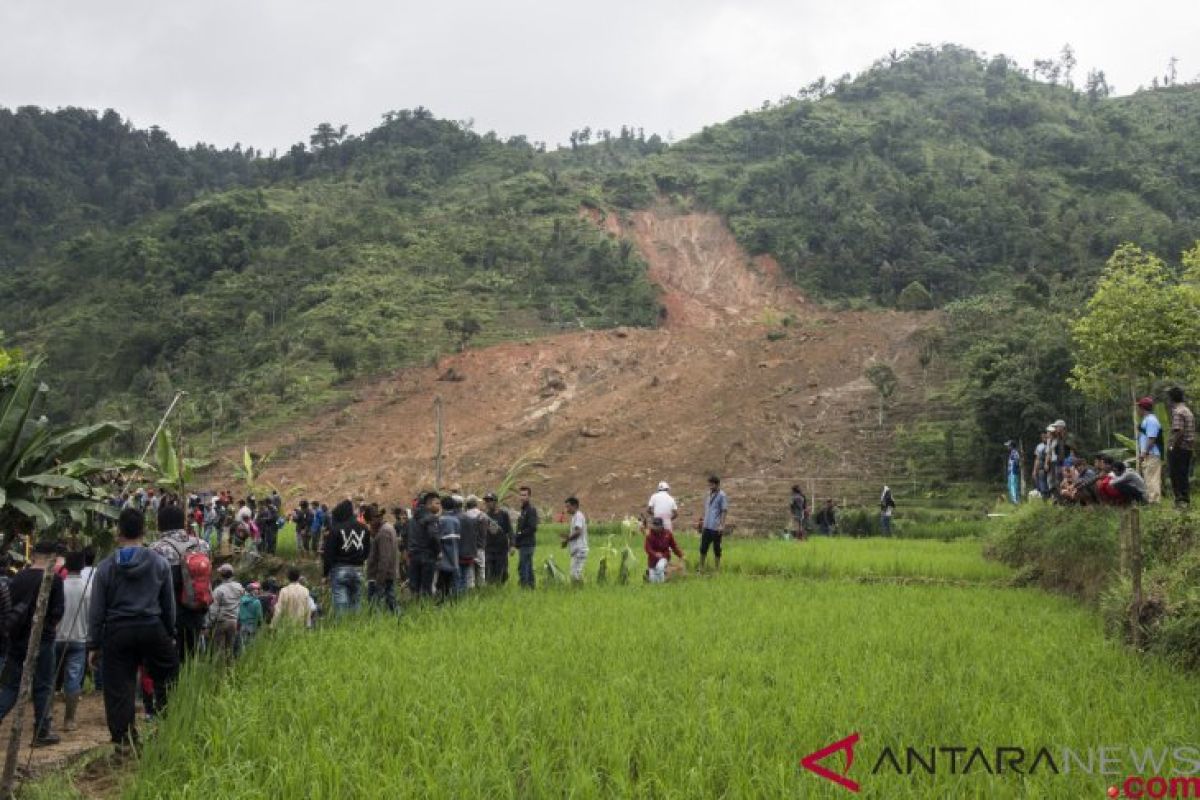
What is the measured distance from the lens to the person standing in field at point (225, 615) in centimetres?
775

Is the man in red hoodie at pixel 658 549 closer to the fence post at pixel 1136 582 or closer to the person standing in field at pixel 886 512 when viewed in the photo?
the fence post at pixel 1136 582

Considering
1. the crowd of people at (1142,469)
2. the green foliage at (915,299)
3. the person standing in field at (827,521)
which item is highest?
the green foliage at (915,299)

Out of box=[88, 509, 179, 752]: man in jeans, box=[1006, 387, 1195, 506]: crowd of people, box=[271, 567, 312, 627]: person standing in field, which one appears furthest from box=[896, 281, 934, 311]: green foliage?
box=[88, 509, 179, 752]: man in jeans

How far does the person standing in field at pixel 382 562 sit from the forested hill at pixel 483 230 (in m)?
27.6

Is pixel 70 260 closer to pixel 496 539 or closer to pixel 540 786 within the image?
pixel 496 539

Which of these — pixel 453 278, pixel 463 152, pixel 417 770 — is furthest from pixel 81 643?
pixel 463 152

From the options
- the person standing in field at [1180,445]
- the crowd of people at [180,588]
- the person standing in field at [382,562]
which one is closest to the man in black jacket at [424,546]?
the crowd of people at [180,588]

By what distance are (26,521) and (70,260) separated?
196 ft

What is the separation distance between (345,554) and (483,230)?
45864 millimetres

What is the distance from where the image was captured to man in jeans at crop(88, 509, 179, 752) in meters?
5.76

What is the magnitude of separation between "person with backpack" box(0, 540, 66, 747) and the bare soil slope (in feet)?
66.2

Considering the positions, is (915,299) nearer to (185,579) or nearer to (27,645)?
(185,579)

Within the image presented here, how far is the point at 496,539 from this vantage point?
11.9m

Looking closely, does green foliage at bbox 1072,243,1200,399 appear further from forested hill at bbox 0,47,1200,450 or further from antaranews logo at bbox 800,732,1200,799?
forested hill at bbox 0,47,1200,450
